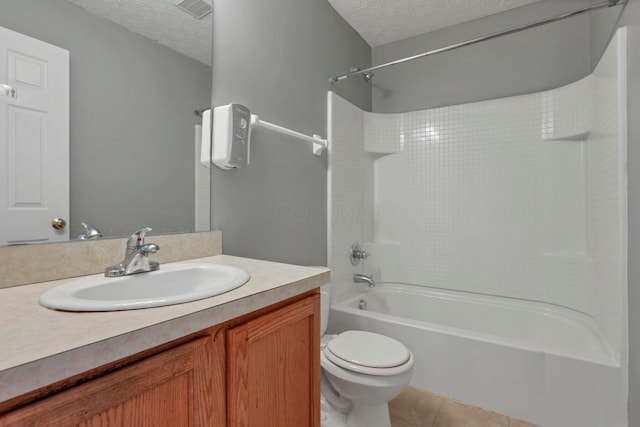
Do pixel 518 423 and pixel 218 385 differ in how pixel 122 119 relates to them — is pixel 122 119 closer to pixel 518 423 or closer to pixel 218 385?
pixel 218 385

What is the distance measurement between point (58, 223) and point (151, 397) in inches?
24.0

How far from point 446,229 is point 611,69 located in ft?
4.29

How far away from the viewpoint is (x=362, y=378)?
4.03ft

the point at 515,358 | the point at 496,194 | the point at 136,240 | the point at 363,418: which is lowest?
the point at 363,418

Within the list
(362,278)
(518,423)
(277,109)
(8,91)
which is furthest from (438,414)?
(8,91)

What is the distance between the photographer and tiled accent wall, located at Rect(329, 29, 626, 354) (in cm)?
171

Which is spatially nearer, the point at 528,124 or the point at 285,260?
the point at 285,260

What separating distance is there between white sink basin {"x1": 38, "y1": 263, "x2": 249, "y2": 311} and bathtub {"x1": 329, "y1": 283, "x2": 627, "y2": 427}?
1.20 meters

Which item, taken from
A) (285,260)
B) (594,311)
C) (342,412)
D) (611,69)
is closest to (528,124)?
(611,69)

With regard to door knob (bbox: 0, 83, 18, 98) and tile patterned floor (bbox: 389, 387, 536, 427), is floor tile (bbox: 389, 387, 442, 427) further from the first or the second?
door knob (bbox: 0, 83, 18, 98)

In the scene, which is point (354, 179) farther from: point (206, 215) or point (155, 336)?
point (155, 336)

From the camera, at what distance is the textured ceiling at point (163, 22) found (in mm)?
939

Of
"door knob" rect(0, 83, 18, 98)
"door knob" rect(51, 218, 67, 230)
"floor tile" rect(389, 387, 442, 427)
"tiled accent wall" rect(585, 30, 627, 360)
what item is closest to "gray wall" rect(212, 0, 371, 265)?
"door knob" rect(51, 218, 67, 230)

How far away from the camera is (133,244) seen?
34.4 inches
